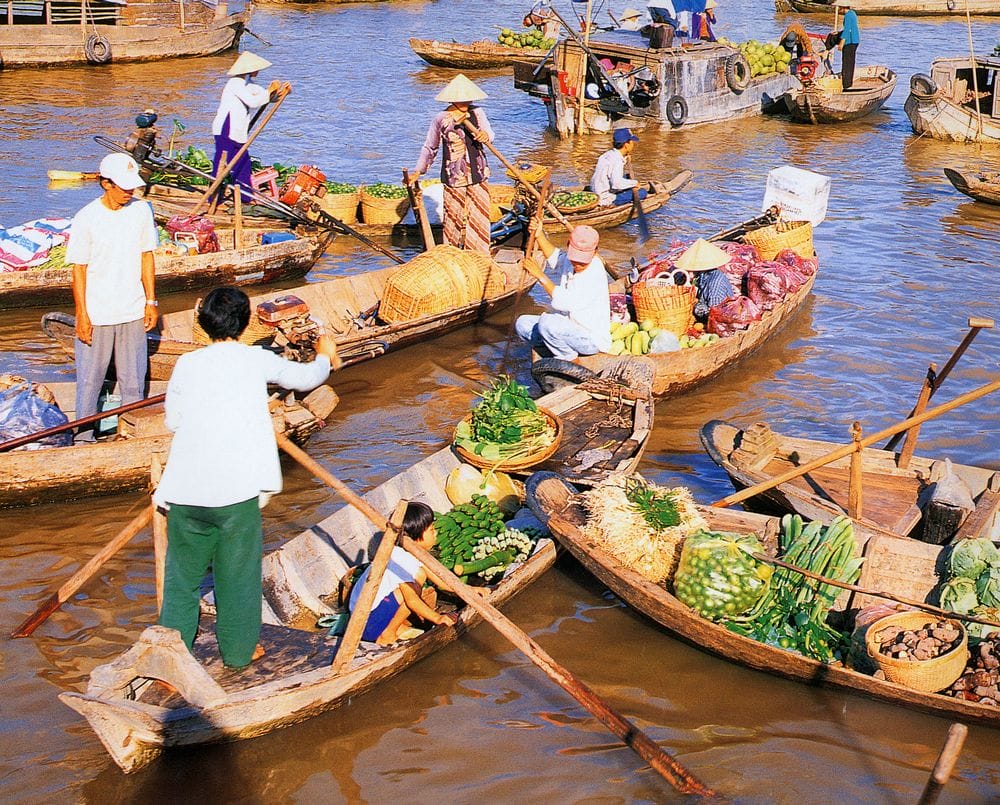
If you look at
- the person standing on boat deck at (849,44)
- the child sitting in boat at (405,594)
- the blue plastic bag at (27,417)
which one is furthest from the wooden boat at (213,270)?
the person standing on boat deck at (849,44)


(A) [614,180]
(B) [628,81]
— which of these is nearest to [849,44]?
(B) [628,81]

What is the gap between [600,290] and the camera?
7.62 m

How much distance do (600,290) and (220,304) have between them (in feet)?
13.4

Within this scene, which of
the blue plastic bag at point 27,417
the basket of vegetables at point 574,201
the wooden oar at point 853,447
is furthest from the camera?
the basket of vegetables at point 574,201

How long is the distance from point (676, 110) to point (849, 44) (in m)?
3.96

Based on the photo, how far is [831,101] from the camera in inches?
735

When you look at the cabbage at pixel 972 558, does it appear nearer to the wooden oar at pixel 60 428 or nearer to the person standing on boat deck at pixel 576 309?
the person standing on boat deck at pixel 576 309

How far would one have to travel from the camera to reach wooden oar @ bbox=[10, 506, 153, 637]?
486 cm

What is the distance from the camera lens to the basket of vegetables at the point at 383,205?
462 inches

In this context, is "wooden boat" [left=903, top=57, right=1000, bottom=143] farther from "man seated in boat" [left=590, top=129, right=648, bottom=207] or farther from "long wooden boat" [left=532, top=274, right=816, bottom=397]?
"long wooden boat" [left=532, top=274, right=816, bottom=397]

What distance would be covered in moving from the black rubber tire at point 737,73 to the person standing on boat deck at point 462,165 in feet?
31.7

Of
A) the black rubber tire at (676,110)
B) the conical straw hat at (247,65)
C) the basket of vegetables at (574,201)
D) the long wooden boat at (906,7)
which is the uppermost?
A: the long wooden boat at (906,7)

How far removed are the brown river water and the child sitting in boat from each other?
30 centimetres

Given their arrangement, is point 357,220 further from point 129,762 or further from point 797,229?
point 129,762
